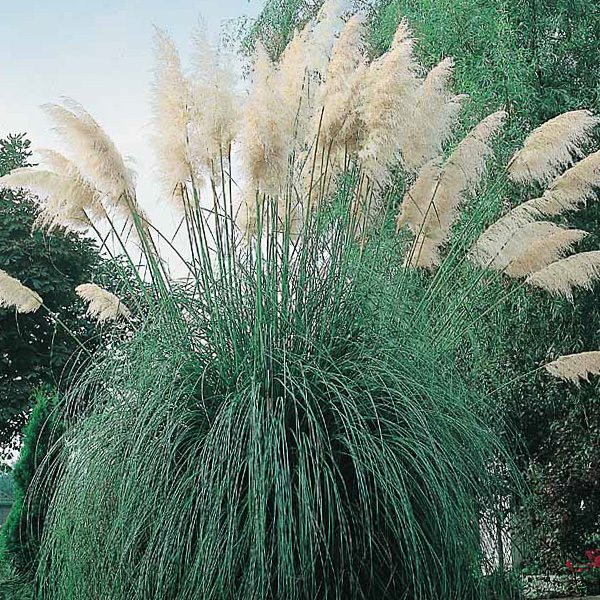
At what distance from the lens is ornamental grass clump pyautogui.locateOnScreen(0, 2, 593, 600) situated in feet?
9.86

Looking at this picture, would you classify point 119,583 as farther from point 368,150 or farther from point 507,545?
point 368,150

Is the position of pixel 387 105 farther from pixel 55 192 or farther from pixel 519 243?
pixel 55 192

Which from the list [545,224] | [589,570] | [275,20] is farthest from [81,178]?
[275,20]

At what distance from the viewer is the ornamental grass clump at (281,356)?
3.01 metres

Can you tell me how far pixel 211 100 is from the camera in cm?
372

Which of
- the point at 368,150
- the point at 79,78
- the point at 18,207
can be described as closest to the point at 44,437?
the point at 79,78

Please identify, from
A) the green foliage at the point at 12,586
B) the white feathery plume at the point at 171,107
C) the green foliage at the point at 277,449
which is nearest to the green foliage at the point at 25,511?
the green foliage at the point at 12,586

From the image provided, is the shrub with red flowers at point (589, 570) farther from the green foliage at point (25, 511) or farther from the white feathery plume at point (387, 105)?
the green foliage at point (25, 511)

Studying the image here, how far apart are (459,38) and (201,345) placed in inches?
→ 167

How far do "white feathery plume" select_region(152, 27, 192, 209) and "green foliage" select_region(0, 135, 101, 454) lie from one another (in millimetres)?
6804

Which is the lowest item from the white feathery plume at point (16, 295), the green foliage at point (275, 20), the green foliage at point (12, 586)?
the green foliage at point (12, 586)

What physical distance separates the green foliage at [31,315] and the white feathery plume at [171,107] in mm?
6804

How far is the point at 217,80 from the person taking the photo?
3727 mm

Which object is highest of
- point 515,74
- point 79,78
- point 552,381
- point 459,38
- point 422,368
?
point 459,38
